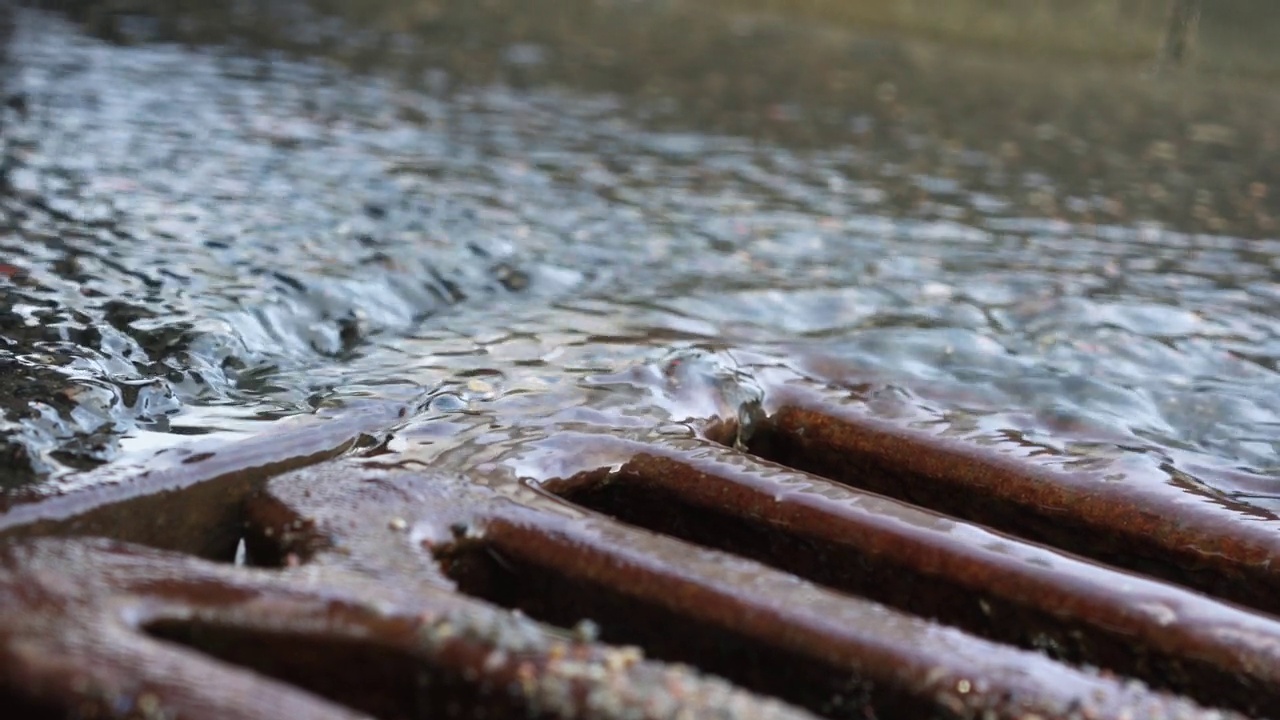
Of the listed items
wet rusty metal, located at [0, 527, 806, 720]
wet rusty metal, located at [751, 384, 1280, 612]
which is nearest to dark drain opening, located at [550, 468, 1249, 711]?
wet rusty metal, located at [751, 384, 1280, 612]

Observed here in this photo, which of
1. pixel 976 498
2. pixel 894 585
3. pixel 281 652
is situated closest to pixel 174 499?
pixel 281 652

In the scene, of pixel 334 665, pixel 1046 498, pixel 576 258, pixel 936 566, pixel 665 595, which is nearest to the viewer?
pixel 334 665

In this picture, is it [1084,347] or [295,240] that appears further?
[295,240]

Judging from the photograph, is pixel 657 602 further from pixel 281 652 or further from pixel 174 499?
pixel 174 499

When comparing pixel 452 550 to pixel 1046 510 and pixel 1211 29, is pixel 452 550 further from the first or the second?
pixel 1211 29

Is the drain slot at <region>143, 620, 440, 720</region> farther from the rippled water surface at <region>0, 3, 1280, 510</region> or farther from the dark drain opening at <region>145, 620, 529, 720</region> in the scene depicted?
the rippled water surface at <region>0, 3, 1280, 510</region>

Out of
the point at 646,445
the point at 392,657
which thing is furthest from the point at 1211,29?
the point at 392,657

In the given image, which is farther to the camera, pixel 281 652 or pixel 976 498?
pixel 976 498
